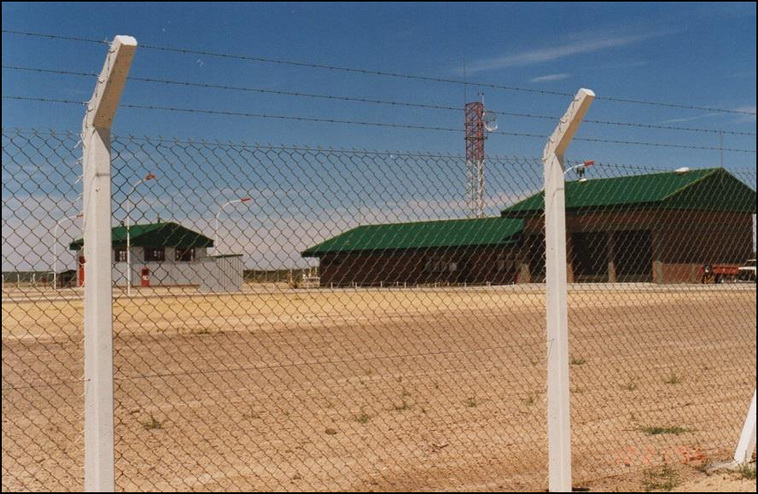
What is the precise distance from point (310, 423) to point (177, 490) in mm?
2230

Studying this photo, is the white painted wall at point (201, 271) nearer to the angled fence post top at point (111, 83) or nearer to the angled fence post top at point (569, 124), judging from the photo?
the angled fence post top at point (111, 83)

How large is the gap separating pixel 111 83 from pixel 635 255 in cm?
4461

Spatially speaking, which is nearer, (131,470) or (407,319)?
(131,470)

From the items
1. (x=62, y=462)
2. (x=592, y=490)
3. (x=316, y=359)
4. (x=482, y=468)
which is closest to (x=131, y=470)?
(x=62, y=462)

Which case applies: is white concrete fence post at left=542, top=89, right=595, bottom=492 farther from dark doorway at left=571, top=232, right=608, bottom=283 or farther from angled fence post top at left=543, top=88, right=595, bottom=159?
dark doorway at left=571, top=232, right=608, bottom=283

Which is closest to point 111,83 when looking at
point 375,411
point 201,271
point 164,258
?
point 375,411

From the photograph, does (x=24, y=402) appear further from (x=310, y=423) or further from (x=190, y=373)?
(x=310, y=423)

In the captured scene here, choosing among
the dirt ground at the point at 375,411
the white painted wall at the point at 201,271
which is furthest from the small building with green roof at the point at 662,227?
the dirt ground at the point at 375,411

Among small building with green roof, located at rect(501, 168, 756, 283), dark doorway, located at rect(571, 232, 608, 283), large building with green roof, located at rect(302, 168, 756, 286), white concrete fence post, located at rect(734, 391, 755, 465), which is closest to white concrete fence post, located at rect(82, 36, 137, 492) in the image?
white concrete fence post, located at rect(734, 391, 755, 465)

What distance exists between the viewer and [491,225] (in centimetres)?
4397

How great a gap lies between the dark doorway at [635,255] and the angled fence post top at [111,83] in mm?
38831

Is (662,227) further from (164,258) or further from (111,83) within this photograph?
(111,83)

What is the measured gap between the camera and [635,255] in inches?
1784

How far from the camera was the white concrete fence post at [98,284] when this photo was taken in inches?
141
